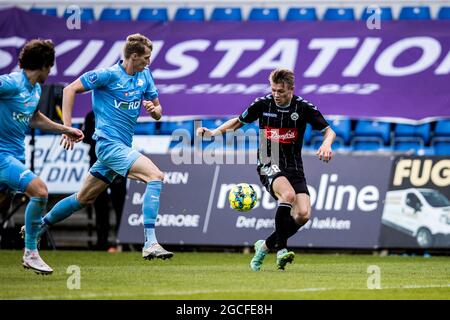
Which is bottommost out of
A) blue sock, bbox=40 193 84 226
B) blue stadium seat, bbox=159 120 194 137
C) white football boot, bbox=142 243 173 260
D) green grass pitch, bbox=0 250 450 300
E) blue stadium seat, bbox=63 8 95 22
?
green grass pitch, bbox=0 250 450 300

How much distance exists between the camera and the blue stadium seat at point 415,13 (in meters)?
17.2

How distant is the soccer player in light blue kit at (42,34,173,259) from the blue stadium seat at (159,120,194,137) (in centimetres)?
558

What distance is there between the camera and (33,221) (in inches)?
405

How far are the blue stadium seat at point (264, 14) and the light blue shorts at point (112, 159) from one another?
23.5 ft

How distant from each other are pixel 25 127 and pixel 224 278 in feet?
8.19

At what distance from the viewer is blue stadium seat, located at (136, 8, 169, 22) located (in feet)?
59.5

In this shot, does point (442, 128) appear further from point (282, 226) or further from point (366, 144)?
point (282, 226)

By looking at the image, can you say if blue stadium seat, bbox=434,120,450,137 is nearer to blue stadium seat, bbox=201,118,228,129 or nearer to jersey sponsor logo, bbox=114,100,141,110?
blue stadium seat, bbox=201,118,228,129

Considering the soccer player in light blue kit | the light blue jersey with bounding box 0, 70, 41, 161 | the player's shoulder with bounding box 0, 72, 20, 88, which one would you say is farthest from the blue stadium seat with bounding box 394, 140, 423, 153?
the player's shoulder with bounding box 0, 72, 20, 88

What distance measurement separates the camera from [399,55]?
17000mm

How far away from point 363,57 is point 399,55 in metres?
0.60

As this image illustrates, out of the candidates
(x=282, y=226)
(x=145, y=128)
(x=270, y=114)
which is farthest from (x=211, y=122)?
(x=282, y=226)

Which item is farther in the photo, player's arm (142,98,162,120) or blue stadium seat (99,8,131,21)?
blue stadium seat (99,8,131,21)

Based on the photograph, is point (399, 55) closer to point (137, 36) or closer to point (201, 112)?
point (201, 112)
